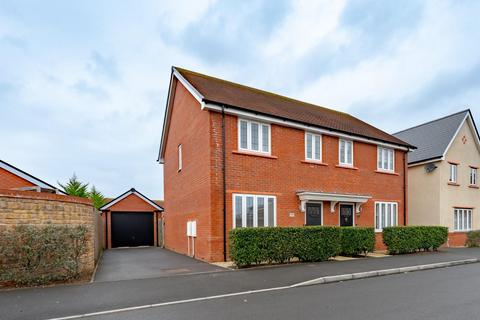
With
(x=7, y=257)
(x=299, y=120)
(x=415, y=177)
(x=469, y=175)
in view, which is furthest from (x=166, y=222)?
(x=469, y=175)

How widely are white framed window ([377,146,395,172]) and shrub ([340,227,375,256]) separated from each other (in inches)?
189

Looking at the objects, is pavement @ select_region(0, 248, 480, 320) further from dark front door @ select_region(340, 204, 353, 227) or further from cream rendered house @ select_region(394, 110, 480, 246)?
cream rendered house @ select_region(394, 110, 480, 246)

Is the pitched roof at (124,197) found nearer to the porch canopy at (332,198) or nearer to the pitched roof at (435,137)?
the porch canopy at (332,198)

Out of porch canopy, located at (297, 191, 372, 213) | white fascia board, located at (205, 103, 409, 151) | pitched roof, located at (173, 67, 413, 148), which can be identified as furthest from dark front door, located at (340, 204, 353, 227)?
pitched roof, located at (173, 67, 413, 148)

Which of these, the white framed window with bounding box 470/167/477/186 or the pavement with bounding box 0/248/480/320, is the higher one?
the white framed window with bounding box 470/167/477/186

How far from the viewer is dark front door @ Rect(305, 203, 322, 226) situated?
1309cm

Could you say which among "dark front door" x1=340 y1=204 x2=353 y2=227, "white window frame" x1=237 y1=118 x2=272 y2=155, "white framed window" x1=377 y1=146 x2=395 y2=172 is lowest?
"dark front door" x1=340 y1=204 x2=353 y2=227

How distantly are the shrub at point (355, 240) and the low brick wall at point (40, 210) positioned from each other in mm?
8743

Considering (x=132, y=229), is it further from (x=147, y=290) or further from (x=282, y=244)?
(x=147, y=290)

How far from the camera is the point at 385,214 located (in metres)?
15.8

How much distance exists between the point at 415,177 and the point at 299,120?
1149cm

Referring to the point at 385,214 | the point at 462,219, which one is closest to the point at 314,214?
the point at 385,214

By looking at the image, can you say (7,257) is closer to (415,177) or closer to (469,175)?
(415,177)

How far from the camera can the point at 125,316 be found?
17.4ft
